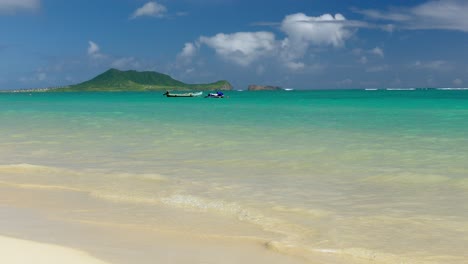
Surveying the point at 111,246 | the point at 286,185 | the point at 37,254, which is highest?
the point at 37,254

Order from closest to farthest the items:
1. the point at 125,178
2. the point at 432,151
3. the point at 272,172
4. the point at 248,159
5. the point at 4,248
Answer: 1. the point at 4,248
2. the point at 125,178
3. the point at 272,172
4. the point at 248,159
5. the point at 432,151

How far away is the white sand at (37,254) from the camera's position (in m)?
5.60

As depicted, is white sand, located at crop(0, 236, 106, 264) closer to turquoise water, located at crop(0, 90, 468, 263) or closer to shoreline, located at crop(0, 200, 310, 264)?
shoreline, located at crop(0, 200, 310, 264)

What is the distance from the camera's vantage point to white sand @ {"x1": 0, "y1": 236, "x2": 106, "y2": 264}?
18.4 feet

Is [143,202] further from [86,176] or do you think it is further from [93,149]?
[93,149]

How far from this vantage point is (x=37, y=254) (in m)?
5.81

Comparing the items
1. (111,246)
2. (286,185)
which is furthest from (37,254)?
(286,185)

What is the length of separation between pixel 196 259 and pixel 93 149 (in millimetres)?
12953

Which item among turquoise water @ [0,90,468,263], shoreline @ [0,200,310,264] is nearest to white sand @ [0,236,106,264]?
shoreline @ [0,200,310,264]

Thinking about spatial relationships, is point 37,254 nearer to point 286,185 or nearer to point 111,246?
point 111,246

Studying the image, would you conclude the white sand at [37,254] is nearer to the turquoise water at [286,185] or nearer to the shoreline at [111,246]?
the shoreline at [111,246]

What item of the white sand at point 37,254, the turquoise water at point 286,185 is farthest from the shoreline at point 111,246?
the turquoise water at point 286,185

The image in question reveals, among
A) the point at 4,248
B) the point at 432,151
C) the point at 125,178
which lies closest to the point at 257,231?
the point at 4,248

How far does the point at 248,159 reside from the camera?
15.2 m
